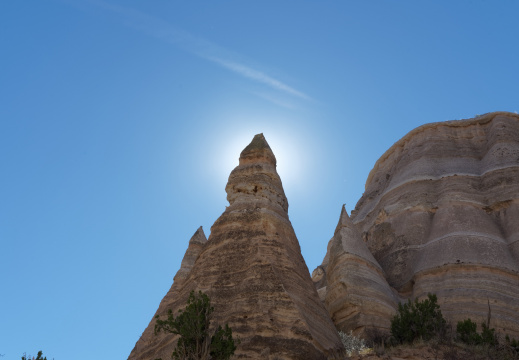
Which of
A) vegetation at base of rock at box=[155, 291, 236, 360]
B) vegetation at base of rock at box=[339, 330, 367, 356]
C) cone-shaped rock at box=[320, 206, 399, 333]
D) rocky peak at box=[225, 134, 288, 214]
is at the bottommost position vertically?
vegetation at base of rock at box=[155, 291, 236, 360]

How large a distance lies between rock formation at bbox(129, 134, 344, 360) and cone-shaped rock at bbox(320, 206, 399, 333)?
Answer: 3.03 m

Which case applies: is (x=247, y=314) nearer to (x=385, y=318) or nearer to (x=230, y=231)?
(x=230, y=231)

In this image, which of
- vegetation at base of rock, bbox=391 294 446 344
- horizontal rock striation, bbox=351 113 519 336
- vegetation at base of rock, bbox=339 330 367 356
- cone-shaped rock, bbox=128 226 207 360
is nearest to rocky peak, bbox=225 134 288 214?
cone-shaped rock, bbox=128 226 207 360

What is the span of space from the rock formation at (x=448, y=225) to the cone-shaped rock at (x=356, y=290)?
0.21ft

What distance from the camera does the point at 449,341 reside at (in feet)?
55.3

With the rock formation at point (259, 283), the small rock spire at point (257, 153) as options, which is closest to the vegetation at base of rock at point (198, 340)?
the rock formation at point (259, 283)

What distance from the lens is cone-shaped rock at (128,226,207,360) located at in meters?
16.7

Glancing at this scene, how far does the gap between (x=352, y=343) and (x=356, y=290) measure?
3.38 meters

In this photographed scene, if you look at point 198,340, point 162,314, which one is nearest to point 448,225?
point 162,314

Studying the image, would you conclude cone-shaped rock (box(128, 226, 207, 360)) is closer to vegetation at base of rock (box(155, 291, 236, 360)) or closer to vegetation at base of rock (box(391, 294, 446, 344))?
vegetation at base of rock (box(155, 291, 236, 360))

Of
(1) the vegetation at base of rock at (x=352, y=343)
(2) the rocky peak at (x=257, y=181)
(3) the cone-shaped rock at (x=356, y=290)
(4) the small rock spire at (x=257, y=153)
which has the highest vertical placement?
(4) the small rock spire at (x=257, y=153)

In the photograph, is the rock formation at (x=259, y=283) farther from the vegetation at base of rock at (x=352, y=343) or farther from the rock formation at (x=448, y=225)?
the rock formation at (x=448, y=225)

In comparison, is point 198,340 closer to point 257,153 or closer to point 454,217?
point 257,153

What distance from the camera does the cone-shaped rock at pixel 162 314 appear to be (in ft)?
54.9
